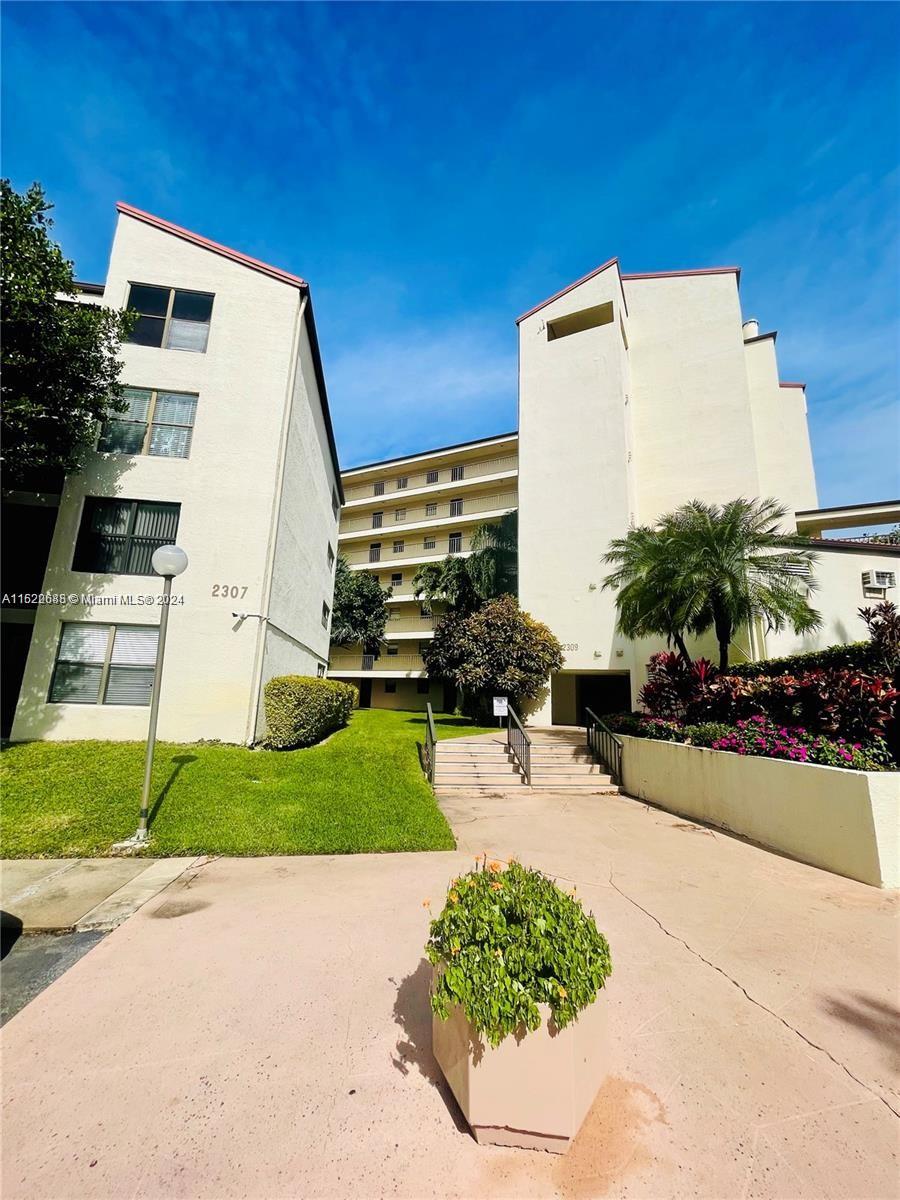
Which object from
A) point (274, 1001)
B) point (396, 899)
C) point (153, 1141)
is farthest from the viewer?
point (396, 899)

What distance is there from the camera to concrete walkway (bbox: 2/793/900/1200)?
1.97 m

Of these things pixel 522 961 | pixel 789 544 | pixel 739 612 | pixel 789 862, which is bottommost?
pixel 789 862

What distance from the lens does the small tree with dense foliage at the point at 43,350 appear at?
8664mm

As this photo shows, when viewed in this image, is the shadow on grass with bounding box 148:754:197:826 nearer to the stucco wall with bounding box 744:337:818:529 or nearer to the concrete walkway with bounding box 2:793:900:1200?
the concrete walkway with bounding box 2:793:900:1200

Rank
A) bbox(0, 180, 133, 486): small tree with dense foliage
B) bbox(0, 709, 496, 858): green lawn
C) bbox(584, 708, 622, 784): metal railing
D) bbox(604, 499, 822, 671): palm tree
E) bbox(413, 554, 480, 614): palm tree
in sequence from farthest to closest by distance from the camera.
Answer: bbox(413, 554, 480, 614): palm tree < bbox(604, 499, 822, 671): palm tree < bbox(584, 708, 622, 784): metal railing < bbox(0, 180, 133, 486): small tree with dense foliage < bbox(0, 709, 496, 858): green lawn

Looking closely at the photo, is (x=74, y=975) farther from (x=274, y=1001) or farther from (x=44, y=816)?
(x=44, y=816)

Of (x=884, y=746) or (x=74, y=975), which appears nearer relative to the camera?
(x=74, y=975)

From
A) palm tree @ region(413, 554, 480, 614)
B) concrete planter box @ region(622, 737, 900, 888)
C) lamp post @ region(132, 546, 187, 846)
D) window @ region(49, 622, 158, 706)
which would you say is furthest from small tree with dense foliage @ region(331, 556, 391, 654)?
lamp post @ region(132, 546, 187, 846)

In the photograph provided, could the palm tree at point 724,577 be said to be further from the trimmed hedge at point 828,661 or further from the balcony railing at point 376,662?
the balcony railing at point 376,662

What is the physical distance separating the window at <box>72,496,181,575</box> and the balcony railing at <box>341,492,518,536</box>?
2166 centimetres

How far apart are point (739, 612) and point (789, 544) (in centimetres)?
248

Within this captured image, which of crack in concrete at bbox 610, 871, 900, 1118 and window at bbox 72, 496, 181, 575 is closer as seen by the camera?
crack in concrete at bbox 610, 871, 900, 1118

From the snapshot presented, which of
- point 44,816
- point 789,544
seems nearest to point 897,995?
point 44,816

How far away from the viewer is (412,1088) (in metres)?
2.42
